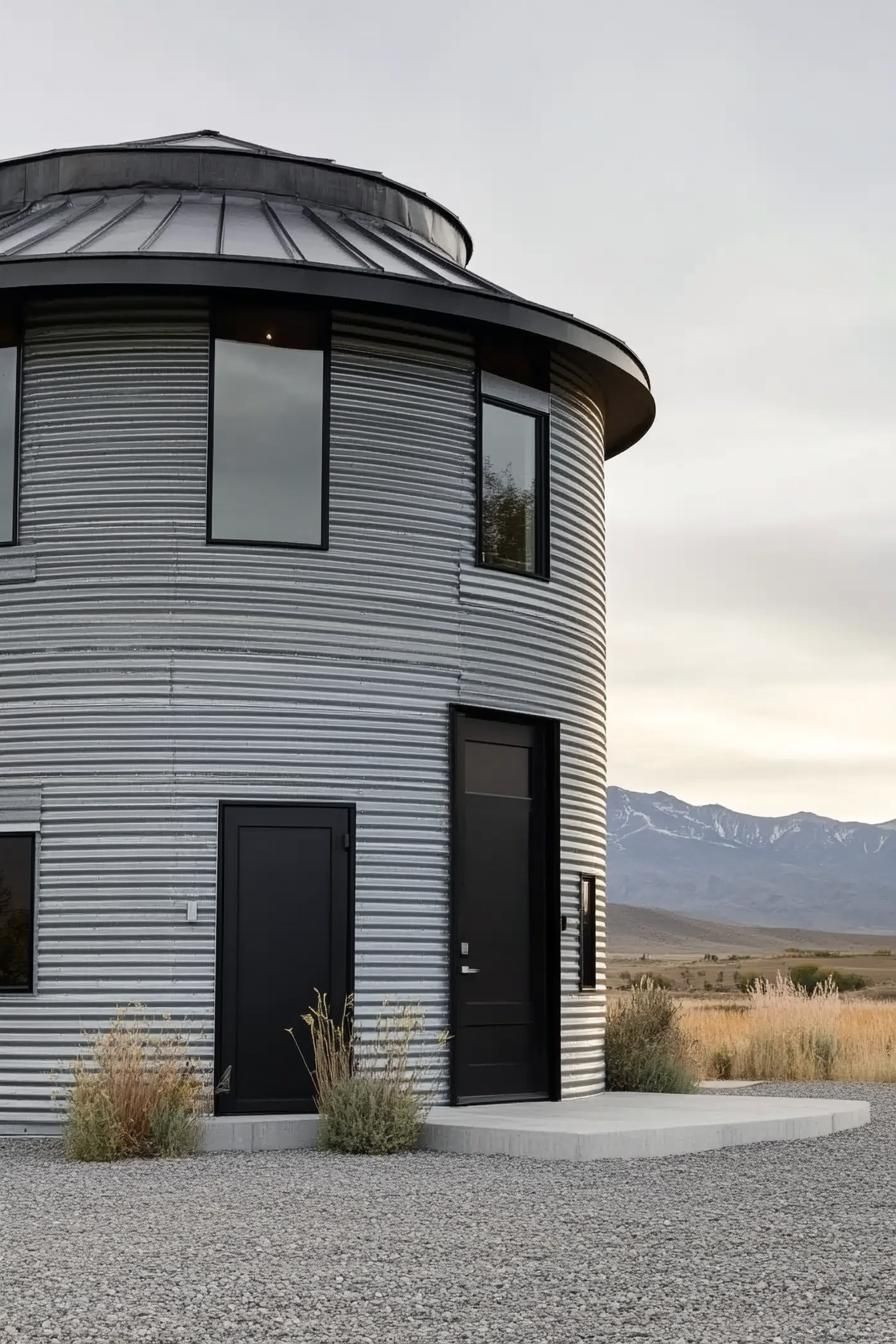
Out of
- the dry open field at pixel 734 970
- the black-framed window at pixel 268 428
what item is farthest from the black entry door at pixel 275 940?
the dry open field at pixel 734 970

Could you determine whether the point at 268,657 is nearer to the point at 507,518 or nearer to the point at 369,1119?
the point at 507,518

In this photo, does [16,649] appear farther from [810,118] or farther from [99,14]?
[810,118]

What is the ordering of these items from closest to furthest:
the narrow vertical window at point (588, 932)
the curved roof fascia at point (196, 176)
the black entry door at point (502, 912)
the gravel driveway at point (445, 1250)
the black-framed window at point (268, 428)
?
the gravel driveway at point (445, 1250) < the black-framed window at point (268, 428) < the black entry door at point (502, 912) < the narrow vertical window at point (588, 932) < the curved roof fascia at point (196, 176)

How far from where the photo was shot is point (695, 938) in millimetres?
169875

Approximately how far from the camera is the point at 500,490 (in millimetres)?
13586

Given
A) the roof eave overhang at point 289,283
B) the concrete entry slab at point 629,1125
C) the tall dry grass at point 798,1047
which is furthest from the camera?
the tall dry grass at point 798,1047

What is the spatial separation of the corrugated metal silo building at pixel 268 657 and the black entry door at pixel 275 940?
19 millimetres

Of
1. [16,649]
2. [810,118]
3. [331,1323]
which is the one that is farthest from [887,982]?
[331,1323]

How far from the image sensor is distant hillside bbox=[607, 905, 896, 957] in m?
156

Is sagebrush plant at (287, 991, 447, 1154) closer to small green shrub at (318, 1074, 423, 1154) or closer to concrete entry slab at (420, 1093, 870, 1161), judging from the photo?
small green shrub at (318, 1074, 423, 1154)

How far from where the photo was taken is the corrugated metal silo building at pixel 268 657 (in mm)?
12031

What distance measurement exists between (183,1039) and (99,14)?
371 inches

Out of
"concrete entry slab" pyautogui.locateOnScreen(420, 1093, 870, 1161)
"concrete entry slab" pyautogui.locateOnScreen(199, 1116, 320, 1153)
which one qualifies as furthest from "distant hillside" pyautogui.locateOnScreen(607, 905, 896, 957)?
"concrete entry slab" pyautogui.locateOnScreen(199, 1116, 320, 1153)

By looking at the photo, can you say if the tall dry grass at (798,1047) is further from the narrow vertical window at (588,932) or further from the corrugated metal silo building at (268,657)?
the corrugated metal silo building at (268,657)
